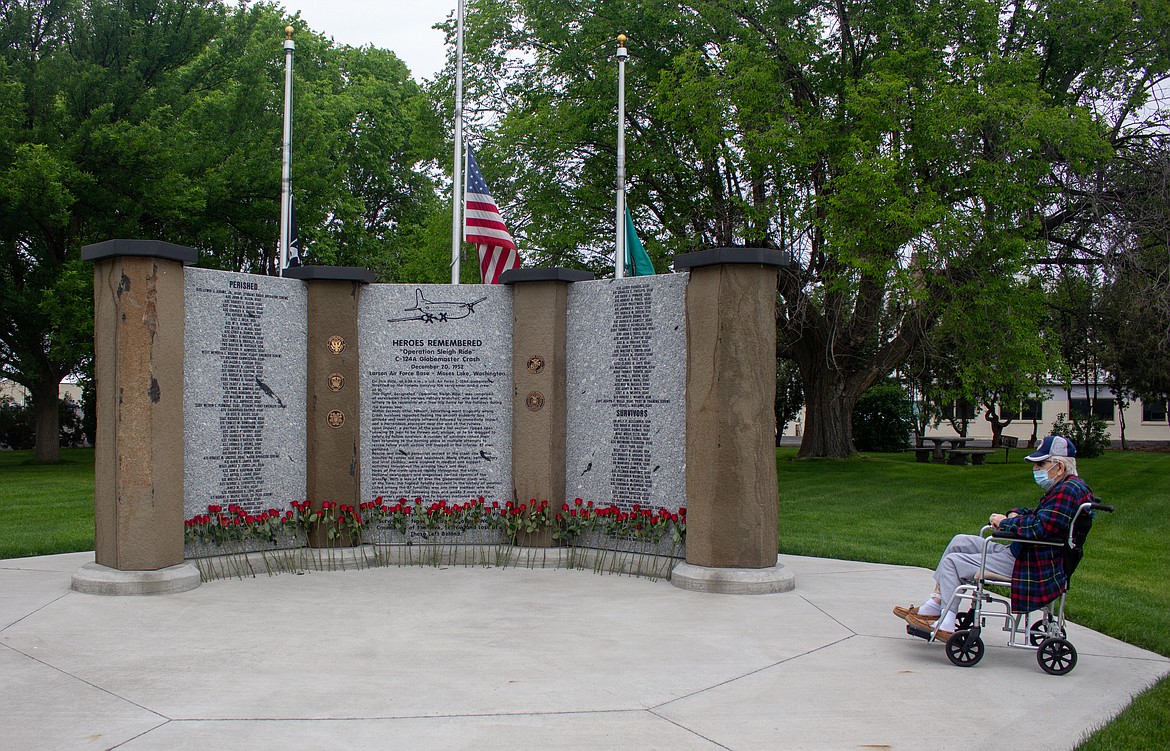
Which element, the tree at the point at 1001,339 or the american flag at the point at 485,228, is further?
the tree at the point at 1001,339

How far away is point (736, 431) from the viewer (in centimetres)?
916

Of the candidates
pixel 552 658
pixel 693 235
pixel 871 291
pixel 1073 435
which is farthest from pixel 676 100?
pixel 1073 435

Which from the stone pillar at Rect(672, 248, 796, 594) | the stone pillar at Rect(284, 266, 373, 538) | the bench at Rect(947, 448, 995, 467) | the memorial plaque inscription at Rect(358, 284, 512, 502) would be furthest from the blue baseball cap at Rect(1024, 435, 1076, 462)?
the bench at Rect(947, 448, 995, 467)

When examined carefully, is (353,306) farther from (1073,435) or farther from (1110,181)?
(1073,435)

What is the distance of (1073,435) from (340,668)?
3631 centimetres

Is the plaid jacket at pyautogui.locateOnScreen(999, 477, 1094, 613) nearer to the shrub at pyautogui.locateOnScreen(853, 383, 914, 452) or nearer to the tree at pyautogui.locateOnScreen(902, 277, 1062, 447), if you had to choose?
the tree at pyautogui.locateOnScreen(902, 277, 1062, 447)

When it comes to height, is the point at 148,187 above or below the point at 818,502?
above

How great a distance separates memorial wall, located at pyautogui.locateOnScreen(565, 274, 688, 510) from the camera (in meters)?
9.88

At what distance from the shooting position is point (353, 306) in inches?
416

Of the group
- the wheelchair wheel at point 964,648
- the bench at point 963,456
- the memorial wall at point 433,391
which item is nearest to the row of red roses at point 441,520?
the memorial wall at point 433,391

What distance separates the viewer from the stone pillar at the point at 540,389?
10.5 metres

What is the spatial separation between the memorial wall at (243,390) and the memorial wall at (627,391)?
9.49 feet

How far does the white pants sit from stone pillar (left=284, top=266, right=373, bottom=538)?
609 centimetres

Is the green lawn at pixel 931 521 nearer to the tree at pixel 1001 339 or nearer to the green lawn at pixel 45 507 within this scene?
the green lawn at pixel 45 507
